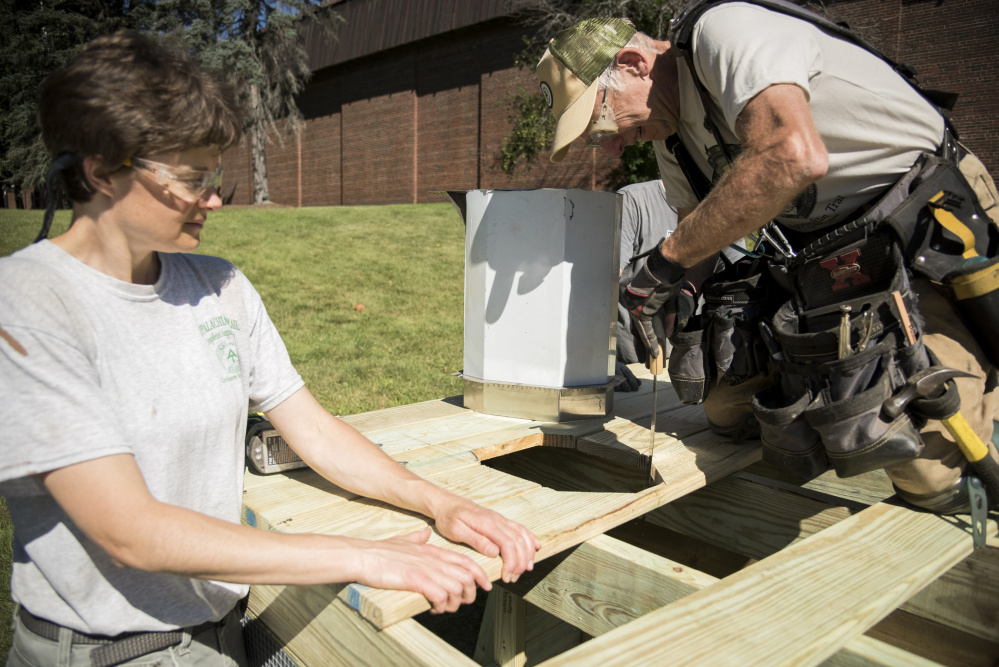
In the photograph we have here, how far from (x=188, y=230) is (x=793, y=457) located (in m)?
1.89

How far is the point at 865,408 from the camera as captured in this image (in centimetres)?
196

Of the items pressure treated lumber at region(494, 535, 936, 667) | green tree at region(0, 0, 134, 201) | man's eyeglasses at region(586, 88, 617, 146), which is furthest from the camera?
green tree at region(0, 0, 134, 201)

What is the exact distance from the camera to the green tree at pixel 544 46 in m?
13.8

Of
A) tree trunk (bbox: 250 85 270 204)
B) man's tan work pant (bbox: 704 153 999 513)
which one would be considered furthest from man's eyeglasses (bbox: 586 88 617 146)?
tree trunk (bbox: 250 85 270 204)

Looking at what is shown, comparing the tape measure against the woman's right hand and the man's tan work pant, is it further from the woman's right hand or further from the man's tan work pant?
the man's tan work pant

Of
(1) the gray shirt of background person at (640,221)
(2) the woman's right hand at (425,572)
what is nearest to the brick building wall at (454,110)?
(1) the gray shirt of background person at (640,221)

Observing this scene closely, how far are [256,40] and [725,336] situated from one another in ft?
82.0

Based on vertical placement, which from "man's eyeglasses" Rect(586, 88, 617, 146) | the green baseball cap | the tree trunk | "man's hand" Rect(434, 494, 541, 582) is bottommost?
"man's hand" Rect(434, 494, 541, 582)

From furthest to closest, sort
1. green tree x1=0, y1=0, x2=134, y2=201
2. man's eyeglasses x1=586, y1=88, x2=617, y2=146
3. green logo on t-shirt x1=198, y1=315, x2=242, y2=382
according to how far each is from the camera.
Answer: green tree x1=0, y1=0, x2=134, y2=201 < man's eyeglasses x1=586, y1=88, x2=617, y2=146 < green logo on t-shirt x1=198, y1=315, x2=242, y2=382

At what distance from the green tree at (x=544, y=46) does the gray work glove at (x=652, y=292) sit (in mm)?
12013

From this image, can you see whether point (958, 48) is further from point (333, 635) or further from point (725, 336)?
point (333, 635)

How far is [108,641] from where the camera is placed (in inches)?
56.1

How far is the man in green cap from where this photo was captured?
193 cm

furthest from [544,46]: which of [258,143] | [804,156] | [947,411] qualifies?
[947,411]
